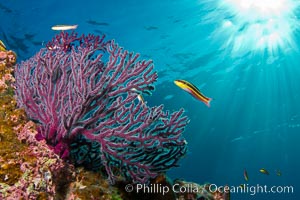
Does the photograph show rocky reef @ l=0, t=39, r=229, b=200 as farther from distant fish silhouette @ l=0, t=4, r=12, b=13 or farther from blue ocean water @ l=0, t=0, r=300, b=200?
distant fish silhouette @ l=0, t=4, r=12, b=13

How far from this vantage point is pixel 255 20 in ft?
73.4

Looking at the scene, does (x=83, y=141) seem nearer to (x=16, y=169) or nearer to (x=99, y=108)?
(x=99, y=108)

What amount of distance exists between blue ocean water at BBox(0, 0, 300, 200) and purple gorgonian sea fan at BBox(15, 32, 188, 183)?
11.9m

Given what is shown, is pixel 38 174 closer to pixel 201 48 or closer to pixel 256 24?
pixel 201 48

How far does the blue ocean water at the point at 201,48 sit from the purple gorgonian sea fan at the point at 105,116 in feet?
→ 39.2

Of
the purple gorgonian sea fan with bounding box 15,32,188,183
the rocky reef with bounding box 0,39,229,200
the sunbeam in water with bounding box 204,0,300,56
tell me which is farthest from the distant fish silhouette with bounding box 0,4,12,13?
the purple gorgonian sea fan with bounding box 15,32,188,183

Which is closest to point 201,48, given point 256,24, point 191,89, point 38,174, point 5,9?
point 256,24

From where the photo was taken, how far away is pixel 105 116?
366cm

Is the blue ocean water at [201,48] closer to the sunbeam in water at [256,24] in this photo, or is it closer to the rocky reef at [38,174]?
the sunbeam in water at [256,24]

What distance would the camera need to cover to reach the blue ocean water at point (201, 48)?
1839cm

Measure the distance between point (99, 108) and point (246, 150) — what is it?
73.3m

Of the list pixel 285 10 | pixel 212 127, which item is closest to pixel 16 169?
pixel 285 10

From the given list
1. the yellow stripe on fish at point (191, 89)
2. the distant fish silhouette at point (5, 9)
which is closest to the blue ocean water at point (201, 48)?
the distant fish silhouette at point (5, 9)

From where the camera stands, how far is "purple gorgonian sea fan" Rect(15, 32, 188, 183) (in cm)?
352
